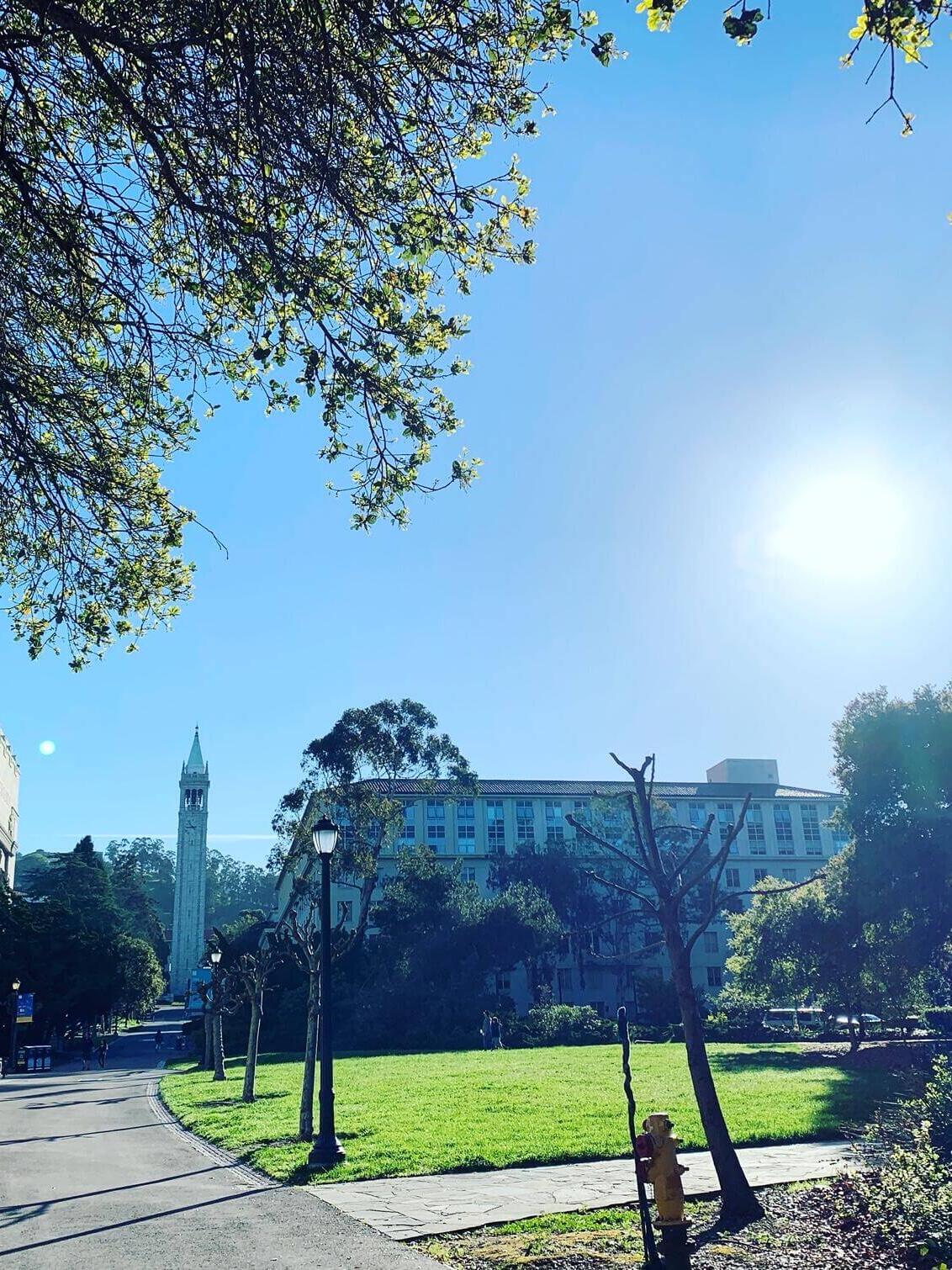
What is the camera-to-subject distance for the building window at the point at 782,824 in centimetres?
8444

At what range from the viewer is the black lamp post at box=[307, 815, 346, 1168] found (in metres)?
13.1

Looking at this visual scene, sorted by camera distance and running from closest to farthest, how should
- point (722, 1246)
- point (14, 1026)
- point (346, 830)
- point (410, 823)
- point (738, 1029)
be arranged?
point (722, 1246), point (14, 1026), point (738, 1029), point (346, 830), point (410, 823)

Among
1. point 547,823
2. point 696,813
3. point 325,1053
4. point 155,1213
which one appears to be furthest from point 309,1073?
point 696,813

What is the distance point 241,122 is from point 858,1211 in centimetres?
1060

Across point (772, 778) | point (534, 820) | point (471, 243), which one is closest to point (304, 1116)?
point (471, 243)

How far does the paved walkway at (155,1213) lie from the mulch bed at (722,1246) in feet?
2.02

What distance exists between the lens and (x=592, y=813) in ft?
246

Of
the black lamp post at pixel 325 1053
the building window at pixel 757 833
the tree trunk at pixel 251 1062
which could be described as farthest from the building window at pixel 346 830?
the building window at pixel 757 833

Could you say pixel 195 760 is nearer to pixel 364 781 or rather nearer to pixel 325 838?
pixel 364 781

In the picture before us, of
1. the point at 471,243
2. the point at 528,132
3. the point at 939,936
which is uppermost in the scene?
the point at 528,132

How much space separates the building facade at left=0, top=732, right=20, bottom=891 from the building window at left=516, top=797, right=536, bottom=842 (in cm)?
3725

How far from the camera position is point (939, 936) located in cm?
3041

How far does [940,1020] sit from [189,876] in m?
94.5

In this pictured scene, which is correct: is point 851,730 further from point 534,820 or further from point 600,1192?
point 534,820
